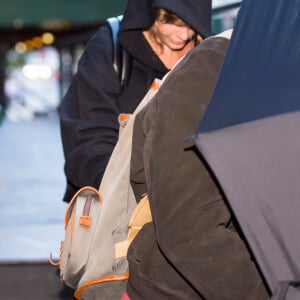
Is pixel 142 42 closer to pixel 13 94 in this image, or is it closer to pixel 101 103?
pixel 101 103

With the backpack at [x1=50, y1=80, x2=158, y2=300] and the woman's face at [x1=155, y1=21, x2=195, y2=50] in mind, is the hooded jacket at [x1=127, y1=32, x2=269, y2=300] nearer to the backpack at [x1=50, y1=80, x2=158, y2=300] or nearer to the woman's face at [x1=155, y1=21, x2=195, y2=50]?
the backpack at [x1=50, y1=80, x2=158, y2=300]

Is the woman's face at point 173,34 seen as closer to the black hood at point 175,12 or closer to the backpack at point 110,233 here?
the black hood at point 175,12

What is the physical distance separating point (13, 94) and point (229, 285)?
3238 centimetres

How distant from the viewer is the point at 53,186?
9.52 metres

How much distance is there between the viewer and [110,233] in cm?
224

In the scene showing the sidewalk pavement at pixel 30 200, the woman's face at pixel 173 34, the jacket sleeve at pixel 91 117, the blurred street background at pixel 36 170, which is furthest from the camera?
the sidewalk pavement at pixel 30 200

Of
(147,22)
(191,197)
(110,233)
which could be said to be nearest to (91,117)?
(147,22)

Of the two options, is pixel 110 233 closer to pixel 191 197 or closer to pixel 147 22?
pixel 191 197

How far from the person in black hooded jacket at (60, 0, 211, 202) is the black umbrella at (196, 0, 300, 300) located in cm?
84

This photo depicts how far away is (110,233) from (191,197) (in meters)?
0.39

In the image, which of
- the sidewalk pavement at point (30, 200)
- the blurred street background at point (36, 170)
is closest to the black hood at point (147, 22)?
the blurred street background at point (36, 170)

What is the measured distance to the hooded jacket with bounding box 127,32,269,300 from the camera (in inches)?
76.4

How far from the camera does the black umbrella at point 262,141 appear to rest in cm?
191

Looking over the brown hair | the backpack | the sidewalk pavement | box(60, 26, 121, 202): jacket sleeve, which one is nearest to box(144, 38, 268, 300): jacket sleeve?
the backpack
